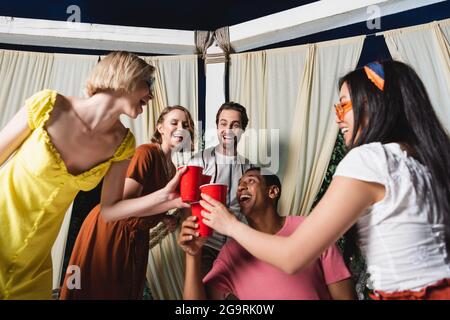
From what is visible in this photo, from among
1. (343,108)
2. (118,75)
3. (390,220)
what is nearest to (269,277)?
(390,220)

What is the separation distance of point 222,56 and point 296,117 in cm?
43

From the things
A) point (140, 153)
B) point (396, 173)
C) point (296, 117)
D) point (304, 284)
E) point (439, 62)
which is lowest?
point (304, 284)

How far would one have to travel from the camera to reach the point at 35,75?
1.63m

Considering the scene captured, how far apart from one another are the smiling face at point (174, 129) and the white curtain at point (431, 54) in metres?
0.86

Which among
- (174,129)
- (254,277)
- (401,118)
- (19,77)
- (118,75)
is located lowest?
(254,277)

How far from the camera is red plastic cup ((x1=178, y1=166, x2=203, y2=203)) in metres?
1.11

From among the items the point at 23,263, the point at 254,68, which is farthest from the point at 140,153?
the point at 254,68

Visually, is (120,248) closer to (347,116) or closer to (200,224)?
(200,224)

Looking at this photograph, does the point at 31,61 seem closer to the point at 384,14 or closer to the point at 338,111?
the point at 338,111

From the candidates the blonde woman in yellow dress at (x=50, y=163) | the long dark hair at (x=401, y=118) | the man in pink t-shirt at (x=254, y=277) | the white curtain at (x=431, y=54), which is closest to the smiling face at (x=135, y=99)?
the blonde woman in yellow dress at (x=50, y=163)

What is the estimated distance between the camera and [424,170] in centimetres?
88

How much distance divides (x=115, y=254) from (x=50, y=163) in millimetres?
383

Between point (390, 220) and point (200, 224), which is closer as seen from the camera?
point (390, 220)

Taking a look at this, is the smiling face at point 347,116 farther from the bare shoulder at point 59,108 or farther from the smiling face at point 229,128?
the bare shoulder at point 59,108
